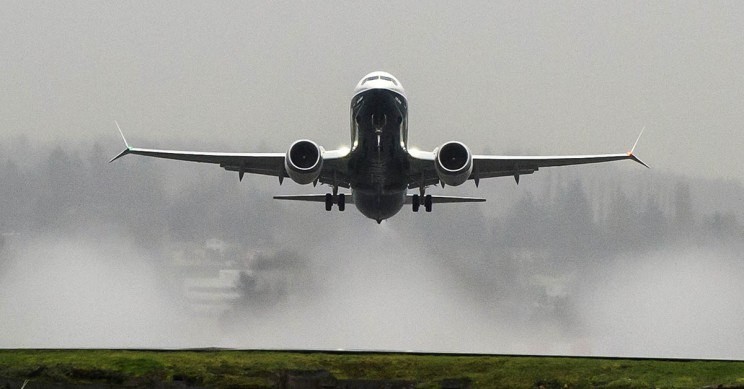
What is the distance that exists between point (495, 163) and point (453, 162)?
4.51 meters

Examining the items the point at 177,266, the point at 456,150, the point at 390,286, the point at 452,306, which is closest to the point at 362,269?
the point at 390,286

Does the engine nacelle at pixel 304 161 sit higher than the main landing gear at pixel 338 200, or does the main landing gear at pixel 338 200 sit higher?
the main landing gear at pixel 338 200

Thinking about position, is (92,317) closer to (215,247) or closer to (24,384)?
(215,247)

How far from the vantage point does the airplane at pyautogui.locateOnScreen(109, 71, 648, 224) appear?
1528 inches

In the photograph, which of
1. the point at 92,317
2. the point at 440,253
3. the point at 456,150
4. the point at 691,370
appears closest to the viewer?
the point at 691,370

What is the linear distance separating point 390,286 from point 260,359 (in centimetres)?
1974

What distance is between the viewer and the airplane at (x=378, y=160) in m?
38.8

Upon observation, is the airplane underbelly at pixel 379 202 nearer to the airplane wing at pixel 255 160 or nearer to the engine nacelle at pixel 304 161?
the airplane wing at pixel 255 160

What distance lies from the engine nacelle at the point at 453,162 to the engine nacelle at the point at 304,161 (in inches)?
177

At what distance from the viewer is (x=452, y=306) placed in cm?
5341

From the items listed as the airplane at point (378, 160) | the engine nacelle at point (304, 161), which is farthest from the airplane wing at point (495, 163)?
the engine nacelle at point (304, 161)

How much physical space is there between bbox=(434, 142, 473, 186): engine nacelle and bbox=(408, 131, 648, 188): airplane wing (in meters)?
1.85

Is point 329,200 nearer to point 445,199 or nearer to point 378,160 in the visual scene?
point 445,199

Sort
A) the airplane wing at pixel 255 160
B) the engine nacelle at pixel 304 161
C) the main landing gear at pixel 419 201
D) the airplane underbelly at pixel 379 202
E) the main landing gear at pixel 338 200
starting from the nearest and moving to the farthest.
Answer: the engine nacelle at pixel 304 161
the airplane wing at pixel 255 160
the airplane underbelly at pixel 379 202
the main landing gear at pixel 338 200
the main landing gear at pixel 419 201
